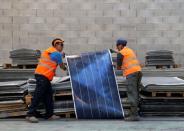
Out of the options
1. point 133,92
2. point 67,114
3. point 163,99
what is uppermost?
point 133,92

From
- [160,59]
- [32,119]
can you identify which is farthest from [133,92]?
[160,59]

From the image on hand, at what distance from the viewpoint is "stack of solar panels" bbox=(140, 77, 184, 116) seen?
1116 cm

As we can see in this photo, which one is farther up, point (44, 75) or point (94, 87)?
point (44, 75)

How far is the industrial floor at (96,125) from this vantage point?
979 centimetres

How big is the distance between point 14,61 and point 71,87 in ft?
15.0

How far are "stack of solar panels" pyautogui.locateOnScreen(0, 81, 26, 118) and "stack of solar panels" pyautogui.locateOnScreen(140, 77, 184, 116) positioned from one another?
2731mm

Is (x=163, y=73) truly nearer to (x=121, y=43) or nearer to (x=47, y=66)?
(x=121, y=43)

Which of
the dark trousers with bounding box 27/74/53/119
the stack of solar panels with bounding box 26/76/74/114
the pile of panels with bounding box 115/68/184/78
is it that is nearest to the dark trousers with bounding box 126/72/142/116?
the stack of solar panels with bounding box 26/76/74/114

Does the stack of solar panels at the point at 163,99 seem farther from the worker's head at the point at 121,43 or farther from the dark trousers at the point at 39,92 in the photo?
the dark trousers at the point at 39,92

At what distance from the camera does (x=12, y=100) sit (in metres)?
11.2

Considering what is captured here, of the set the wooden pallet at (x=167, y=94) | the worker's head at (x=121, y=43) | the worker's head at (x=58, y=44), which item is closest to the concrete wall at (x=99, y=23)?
the wooden pallet at (x=167, y=94)

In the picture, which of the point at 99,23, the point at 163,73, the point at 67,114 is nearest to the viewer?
the point at 67,114

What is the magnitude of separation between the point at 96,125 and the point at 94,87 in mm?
1141

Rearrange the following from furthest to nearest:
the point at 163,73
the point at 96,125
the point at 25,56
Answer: the point at 25,56 → the point at 163,73 → the point at 96,125
